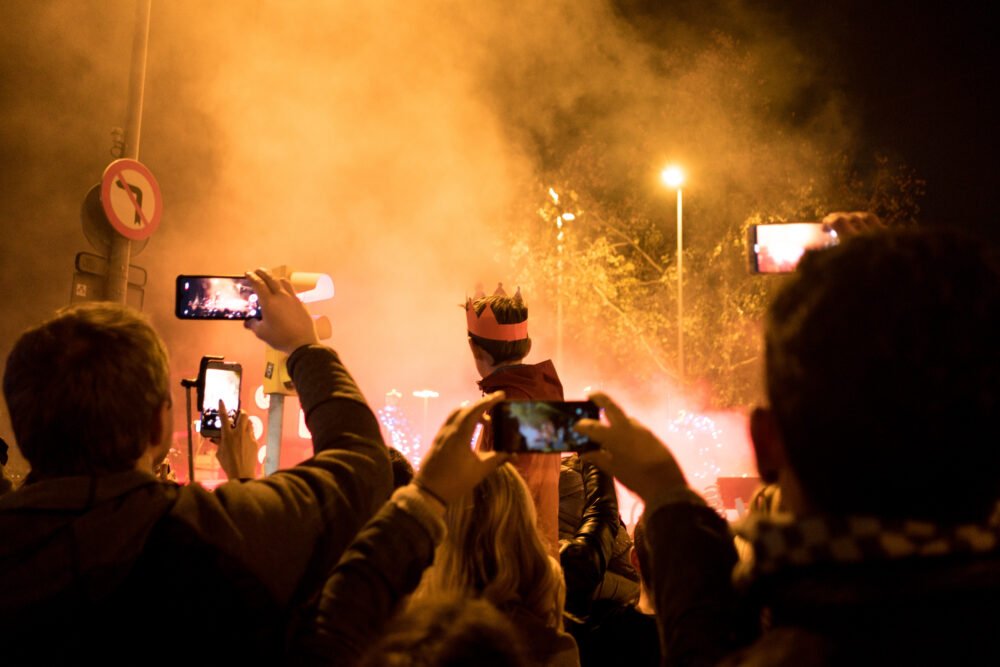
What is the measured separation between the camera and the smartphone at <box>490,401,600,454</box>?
171 cm

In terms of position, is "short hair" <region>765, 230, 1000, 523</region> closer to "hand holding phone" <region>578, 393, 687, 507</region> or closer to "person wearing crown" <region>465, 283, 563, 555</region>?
"hand holding phone" <region>578, 393, 687, 507</region>

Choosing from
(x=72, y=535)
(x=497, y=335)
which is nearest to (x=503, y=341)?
(x=497, y=335)

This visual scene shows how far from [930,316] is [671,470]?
0.60 metres

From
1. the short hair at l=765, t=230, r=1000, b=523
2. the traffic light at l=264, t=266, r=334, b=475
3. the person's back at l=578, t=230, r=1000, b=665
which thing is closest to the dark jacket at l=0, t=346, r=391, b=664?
the person's back at l=578, t=230, r=1000, b=665

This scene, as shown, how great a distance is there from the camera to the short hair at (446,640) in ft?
4.02

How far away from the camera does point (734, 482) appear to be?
7289 millimetres

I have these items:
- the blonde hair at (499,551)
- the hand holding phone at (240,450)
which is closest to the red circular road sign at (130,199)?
the hand holding phone at (240,450)

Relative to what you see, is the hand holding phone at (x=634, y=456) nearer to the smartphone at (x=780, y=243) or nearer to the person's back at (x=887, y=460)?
the person's back at (x=887, y=460)

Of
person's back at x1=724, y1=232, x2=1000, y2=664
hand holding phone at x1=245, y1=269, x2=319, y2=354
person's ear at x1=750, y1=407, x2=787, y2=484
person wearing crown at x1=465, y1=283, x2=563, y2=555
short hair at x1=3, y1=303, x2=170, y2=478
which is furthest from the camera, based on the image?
person wearing crown at x1=465, y1=283, x2=563, y2=555

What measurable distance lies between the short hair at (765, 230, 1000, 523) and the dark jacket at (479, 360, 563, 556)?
2.09m

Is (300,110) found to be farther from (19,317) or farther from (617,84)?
(617,84)

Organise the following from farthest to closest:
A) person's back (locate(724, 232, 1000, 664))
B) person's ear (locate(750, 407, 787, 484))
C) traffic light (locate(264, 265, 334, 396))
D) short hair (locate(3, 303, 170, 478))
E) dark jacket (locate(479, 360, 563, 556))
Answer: dark jacket (locate(479, 360, 563, 556)), traffic light (locate(264, 265, 334, 396)), short hair (locate(3, 303, 170, 478)), person's ear (locate(750, 407, 787, 484)), person's back (locate(724, 232, 1000, 664))

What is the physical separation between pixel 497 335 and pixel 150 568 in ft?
7.15

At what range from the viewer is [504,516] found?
239cm
